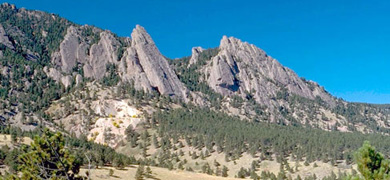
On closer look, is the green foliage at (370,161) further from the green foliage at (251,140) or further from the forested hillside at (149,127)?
the green foliage at (251,140)

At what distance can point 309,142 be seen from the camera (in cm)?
11000

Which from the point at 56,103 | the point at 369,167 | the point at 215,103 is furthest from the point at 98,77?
the point at 369,167

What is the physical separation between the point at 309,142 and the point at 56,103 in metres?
117

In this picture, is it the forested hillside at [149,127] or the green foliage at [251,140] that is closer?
the forested hillside at [149,127]

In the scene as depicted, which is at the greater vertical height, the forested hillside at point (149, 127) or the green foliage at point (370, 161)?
the forested hillside at point (149, 127)

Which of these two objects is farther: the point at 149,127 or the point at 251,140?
the point at 149,127

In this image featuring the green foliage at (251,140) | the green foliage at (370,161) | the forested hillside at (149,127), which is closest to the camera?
the green foliage at (370,161)

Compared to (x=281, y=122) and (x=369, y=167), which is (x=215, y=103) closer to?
(x=281, y=122)

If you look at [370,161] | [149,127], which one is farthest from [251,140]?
[370,161]

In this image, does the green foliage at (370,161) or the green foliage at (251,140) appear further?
the green foliage at (251,140)

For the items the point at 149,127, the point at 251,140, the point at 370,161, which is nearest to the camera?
the point at 370,161

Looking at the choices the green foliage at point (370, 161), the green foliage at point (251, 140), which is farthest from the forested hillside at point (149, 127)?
the green foliage at point (370, 161)

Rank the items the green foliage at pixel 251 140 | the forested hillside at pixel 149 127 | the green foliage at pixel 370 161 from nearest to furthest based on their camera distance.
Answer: the green foliage at pixel 370 161 → the forested hillside at pixel 149 127 → the green foliage at pixel 251 140

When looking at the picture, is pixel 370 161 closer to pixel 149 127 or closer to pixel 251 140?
pixel 251 140
